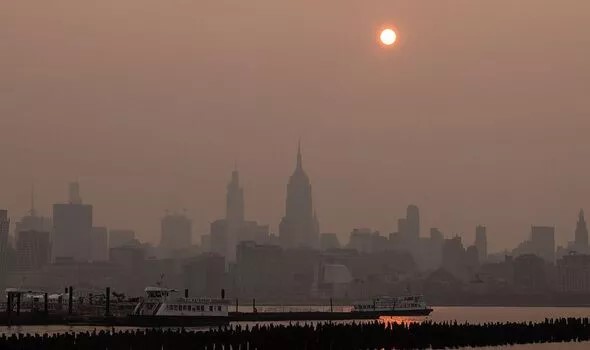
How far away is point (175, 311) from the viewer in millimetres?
151000

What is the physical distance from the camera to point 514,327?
4700 inches

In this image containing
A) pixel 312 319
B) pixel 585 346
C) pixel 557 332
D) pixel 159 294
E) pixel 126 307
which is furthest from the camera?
pixel 312 319

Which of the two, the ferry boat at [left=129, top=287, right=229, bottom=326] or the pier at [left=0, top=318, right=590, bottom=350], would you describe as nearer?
the pier at [left=0, top=318, right=590, bottom=350]

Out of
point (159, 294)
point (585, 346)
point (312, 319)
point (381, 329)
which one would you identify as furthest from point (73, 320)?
point (585, 346)

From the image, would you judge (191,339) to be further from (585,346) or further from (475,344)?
(585,346)

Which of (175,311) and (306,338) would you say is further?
(175,311)

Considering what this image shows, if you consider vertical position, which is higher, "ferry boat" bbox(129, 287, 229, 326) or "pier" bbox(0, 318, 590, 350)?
"ferry boat" bbox(129, 287, 229, 326)

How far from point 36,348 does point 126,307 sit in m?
84.0

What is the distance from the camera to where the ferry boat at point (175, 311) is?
148750mm

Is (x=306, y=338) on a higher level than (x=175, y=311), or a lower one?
lower

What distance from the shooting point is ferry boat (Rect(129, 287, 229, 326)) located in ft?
488

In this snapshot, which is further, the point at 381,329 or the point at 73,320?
the point at 73,320

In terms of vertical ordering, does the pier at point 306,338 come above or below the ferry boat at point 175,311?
below

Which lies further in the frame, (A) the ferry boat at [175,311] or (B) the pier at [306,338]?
(A) the ferry boat at [175,311]
